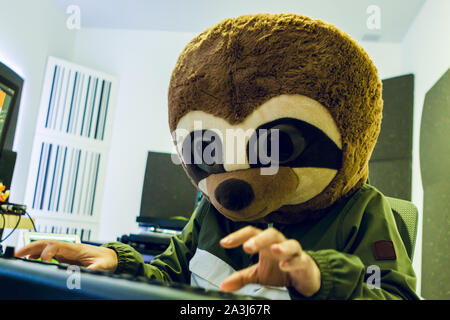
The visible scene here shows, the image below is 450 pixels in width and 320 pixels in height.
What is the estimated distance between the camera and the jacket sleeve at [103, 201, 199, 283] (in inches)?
26.6

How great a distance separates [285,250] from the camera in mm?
369

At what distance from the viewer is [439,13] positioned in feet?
8.79

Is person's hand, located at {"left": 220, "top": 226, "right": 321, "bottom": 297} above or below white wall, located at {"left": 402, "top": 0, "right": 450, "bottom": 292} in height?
below

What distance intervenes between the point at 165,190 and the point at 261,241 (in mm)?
3175

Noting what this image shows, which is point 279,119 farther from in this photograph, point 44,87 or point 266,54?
point 44,87

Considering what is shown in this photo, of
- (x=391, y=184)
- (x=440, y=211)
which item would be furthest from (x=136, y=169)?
(x=440, y=211)

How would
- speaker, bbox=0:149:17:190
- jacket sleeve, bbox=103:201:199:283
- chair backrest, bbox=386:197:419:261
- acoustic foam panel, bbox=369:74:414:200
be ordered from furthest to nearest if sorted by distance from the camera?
acoustic foam panel, bbox=369:74:414:200, speaker, bbox=0:149:17:190, chair backrest, bbox=386:197:419:261, jacket sleeve, bbox=103:201:199:283

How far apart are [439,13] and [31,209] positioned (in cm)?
355

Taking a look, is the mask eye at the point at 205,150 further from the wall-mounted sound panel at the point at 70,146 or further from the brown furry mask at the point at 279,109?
the wall-mounted sound panel at the point at 70,146

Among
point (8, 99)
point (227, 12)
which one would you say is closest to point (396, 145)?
point (227, 12)

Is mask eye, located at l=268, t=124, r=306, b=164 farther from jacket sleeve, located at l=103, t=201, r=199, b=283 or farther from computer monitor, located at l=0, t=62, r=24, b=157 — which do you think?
computer monitor, located at l=0, t=62, r=24, b=157

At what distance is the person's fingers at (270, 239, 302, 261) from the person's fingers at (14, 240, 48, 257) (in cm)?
39

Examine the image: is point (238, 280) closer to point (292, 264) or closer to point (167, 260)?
point (292, 264)

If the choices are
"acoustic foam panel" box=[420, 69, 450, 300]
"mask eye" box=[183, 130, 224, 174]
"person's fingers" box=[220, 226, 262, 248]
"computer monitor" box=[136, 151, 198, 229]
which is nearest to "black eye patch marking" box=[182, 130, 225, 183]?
"mask eye" box=[183, 130, 224, 174]
